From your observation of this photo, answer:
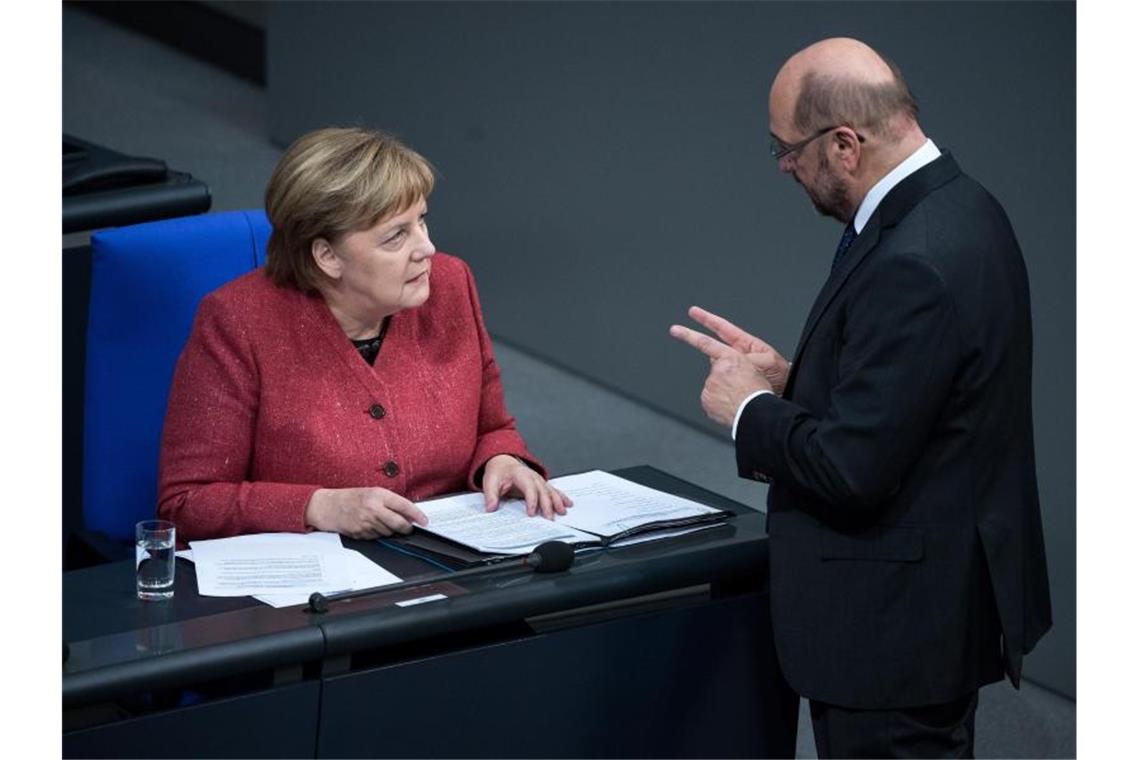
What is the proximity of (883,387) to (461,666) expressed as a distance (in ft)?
2.27

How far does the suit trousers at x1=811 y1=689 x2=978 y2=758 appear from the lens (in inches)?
99.6

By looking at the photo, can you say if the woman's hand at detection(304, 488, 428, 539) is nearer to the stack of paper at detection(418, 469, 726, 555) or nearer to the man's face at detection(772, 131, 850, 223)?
the stack of paper at detection(418, 469, 726, 555)

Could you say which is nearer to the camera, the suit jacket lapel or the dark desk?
the dark desk

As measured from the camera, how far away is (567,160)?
5.88 metres

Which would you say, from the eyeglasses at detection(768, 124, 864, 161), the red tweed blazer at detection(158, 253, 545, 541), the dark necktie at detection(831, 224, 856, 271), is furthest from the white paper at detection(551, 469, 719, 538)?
the eyeglasses at detection(768, 124, 864, 161)

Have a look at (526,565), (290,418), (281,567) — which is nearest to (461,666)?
(526,565)

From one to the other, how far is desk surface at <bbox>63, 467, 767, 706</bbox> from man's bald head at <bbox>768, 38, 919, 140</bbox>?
2.14 feet

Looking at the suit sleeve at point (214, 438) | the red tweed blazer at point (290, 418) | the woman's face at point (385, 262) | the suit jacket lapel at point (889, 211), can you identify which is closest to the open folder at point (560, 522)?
the red tweed blazer at point (290, 418)

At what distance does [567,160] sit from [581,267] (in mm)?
354

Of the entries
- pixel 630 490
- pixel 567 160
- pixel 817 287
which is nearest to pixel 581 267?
pixel 567 160

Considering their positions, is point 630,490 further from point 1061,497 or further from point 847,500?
point 1061,497

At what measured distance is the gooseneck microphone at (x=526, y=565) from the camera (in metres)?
2.48

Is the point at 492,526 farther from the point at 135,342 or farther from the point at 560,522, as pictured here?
the point at 135,342

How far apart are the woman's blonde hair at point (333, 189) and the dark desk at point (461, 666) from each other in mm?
535
